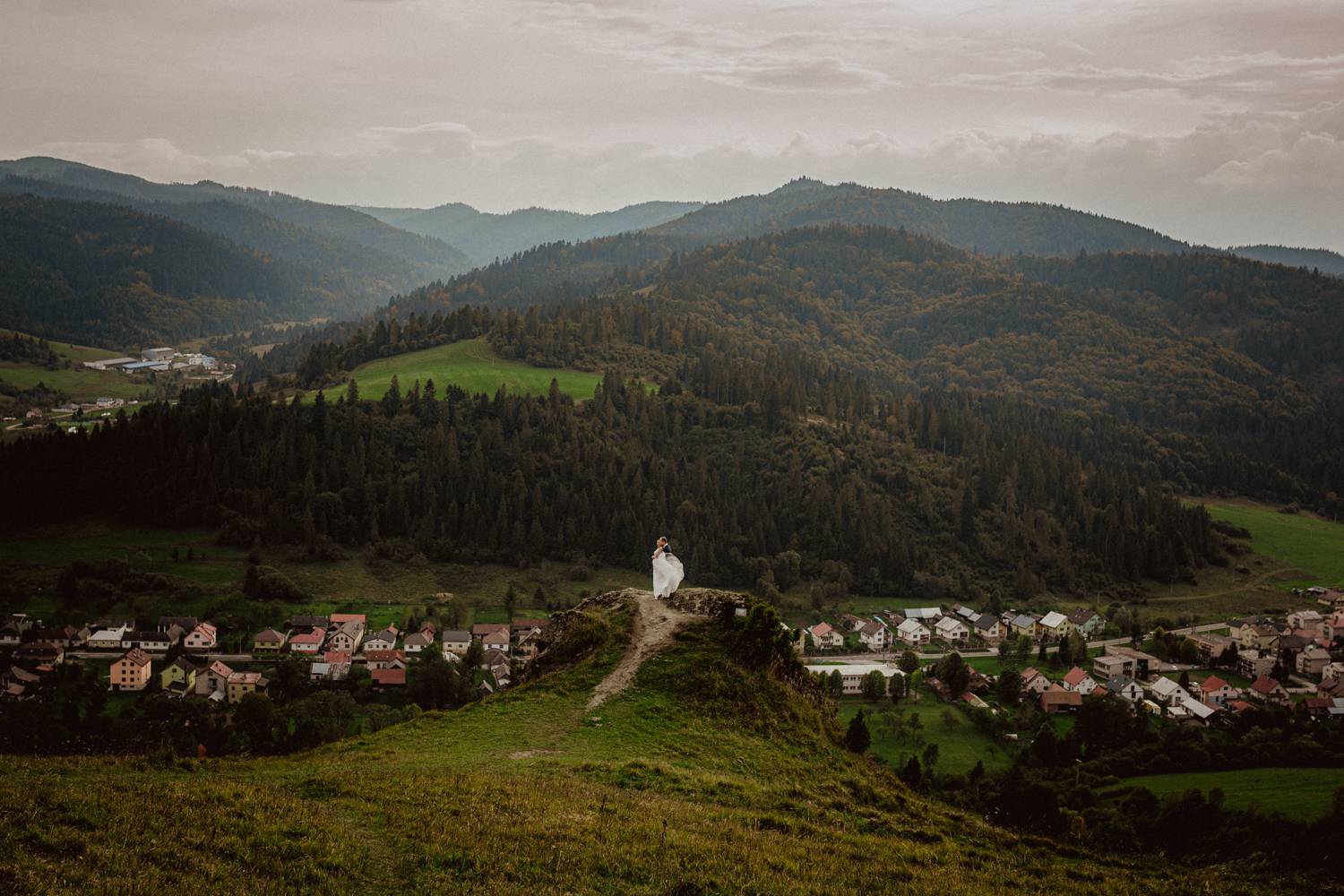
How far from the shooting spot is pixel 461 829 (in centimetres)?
1416


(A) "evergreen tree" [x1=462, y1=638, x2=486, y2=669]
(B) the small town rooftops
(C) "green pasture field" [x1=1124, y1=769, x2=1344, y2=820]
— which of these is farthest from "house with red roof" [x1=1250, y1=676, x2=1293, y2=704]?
(A) "evergreen tree" [x1=462, y1=638, x2=486, y2=669]

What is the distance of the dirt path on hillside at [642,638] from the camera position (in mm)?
25630

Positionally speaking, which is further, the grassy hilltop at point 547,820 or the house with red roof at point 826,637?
the house with red roof at point 826,637

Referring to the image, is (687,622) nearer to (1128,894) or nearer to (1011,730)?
(1128,894)

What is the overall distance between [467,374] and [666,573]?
13399 centimetres

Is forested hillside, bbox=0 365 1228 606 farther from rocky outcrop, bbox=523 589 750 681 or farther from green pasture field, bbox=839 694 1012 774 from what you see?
rocky outcrop, bbox=523 589 750 681

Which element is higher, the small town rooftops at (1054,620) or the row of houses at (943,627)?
the small town rooftops at (1054,620)

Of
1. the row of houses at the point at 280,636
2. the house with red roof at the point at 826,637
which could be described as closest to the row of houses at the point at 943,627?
the house with red roof at the point at 826,637

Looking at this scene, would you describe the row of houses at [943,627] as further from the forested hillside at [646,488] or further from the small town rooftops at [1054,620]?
the forested hillside at [646,488]

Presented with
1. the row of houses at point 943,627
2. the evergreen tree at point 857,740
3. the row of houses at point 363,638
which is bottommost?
the row of houses at point 943,627

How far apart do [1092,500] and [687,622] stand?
448ft

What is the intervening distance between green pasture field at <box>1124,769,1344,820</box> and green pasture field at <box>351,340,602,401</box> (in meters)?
116

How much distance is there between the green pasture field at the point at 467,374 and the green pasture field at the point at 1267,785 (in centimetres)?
11579

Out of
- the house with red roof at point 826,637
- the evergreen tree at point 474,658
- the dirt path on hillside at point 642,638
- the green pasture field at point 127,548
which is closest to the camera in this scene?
the dirt path on hillside at point 642,638
